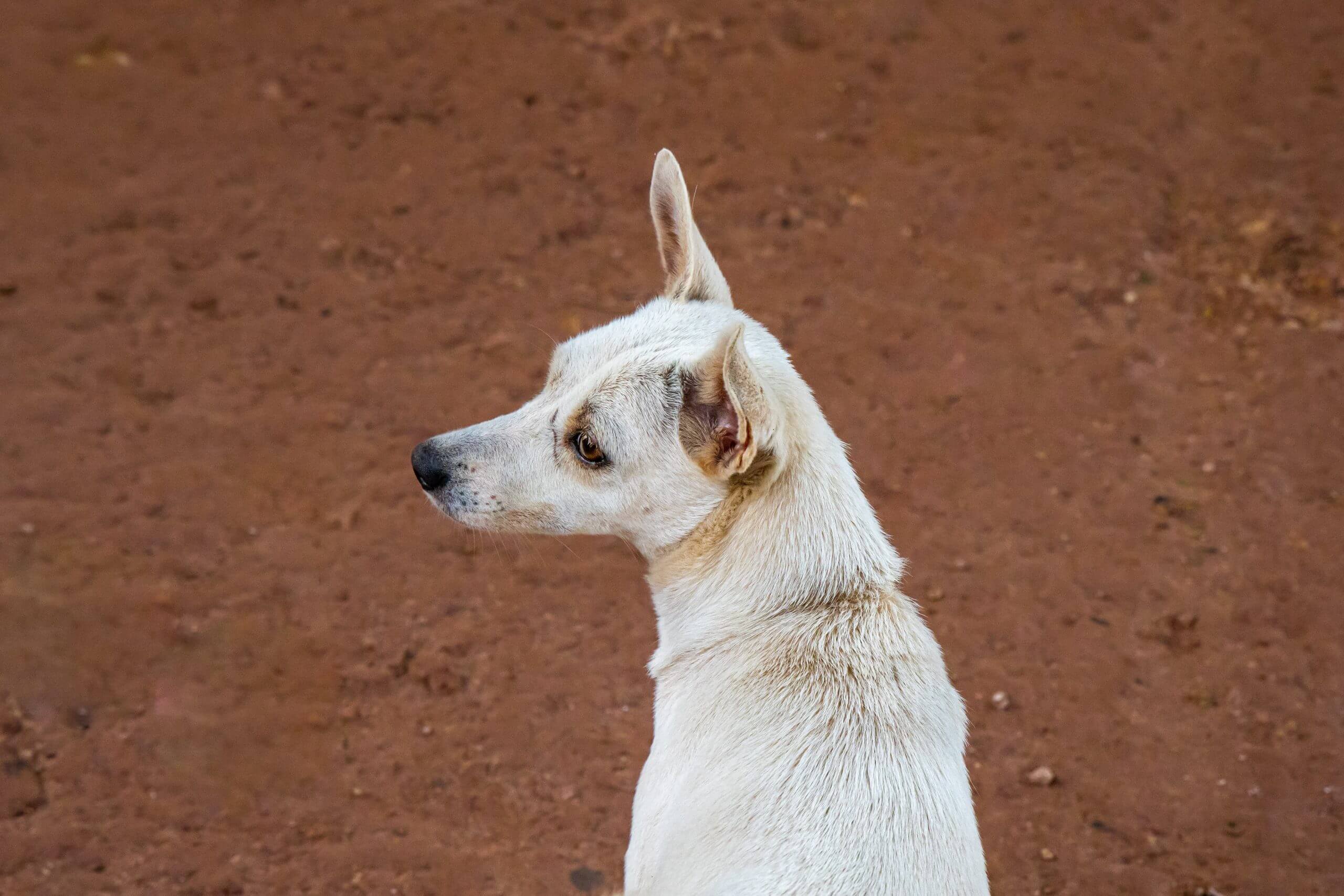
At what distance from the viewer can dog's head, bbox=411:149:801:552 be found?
10.5ft

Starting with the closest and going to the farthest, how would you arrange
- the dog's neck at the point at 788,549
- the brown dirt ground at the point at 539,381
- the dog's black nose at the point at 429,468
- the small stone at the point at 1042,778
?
the dog's neck at the point at 788,549 < the dog's black nose at the point at 429,468 < the brown dirt ground at the point at 539,381 < the small stone at the point at 1042,778

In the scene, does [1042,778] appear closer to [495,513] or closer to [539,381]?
[495,513]

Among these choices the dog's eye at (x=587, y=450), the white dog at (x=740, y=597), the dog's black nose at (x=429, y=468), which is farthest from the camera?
the dog's black nose at (x=429, y=468)

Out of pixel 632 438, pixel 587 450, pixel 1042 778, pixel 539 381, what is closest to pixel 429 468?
pixel 587 450

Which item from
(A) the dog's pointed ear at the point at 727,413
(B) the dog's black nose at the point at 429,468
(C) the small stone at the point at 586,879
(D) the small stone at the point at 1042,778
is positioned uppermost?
(A) the dog's pointed ear at the point at 727,413

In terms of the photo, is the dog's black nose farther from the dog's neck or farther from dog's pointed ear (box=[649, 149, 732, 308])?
dog's pointed ear (box=[649, 149, 732, 308])

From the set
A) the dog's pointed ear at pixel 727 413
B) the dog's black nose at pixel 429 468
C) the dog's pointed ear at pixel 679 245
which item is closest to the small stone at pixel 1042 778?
the dog's pointed ear at pixel 727 413

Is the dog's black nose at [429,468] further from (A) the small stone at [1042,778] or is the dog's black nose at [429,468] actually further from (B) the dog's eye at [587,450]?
(A) the small stone at [1042,778]

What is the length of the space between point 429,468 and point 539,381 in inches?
97.0

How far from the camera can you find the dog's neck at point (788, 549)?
10.4ft

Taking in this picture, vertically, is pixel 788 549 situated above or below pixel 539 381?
above

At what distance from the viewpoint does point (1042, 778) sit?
4.59 metres

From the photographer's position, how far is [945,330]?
6.31m

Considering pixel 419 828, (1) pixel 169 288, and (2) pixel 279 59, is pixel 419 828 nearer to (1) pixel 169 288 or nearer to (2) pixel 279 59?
(1) pixel 169 288
